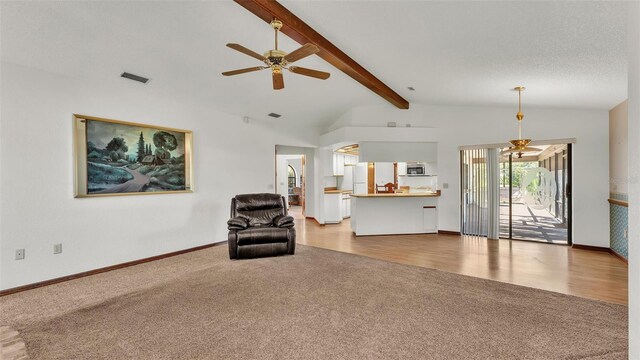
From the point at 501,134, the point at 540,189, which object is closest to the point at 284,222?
the point at 501,134

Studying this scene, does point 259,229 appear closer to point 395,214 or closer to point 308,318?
point 308,318

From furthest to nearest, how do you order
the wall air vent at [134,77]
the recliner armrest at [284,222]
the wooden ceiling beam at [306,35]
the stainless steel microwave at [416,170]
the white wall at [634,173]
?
the stainless steel microwave at [416,170] < the recliner armrest at [284,222] < the wall air vent at [134,77] < the wooden ceiling beam at [306,35] < the white wall at [634,173]

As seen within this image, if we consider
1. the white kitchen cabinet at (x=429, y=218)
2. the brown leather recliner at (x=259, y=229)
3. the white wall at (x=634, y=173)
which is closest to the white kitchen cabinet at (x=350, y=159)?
the white kitchen cabinet at (x=429, y=218)

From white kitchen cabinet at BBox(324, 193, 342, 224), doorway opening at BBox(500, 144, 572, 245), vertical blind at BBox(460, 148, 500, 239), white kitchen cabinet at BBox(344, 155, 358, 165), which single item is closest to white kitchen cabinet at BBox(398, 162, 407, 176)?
vertical blind at BBox(460, 148, 500, 239)

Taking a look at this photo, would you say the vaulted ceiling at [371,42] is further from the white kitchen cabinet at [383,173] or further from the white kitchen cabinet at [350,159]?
the white kitchen cabinet at [350,159]

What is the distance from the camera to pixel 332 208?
26.3 feet

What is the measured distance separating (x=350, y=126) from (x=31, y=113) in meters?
5.24

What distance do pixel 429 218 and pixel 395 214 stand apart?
2.63 feet

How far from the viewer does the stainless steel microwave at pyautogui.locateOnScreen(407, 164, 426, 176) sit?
6.98m

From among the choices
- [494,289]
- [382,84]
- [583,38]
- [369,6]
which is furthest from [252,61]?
[494,289]

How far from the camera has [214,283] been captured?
3.54m

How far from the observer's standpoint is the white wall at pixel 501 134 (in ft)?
16.8

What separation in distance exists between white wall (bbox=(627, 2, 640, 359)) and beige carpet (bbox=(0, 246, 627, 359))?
3.57 ft

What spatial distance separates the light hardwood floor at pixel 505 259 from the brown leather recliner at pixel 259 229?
100 cm
